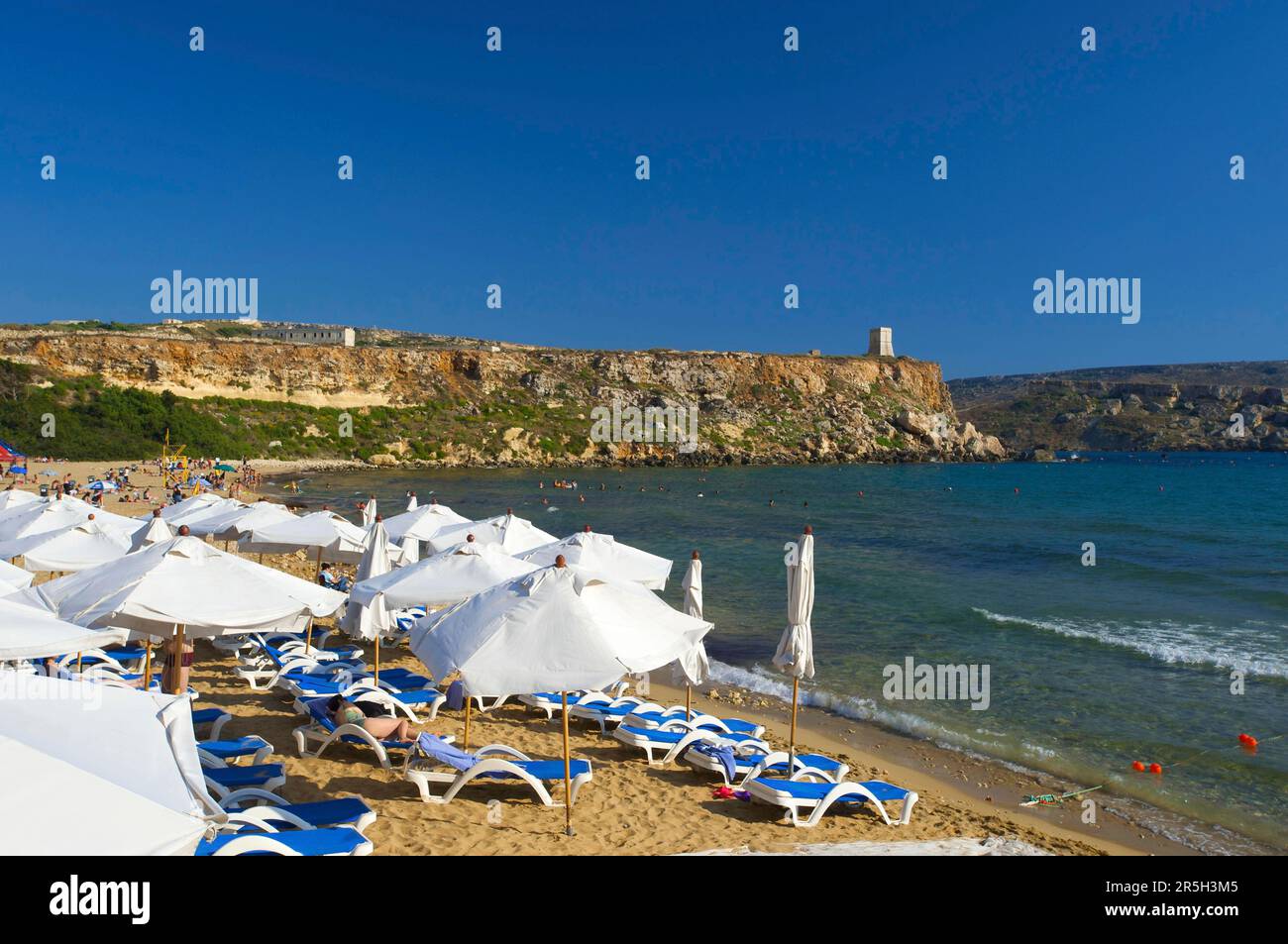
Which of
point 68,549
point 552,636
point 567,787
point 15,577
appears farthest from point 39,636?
point 68,549

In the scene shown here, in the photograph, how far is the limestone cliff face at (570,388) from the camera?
220 feet

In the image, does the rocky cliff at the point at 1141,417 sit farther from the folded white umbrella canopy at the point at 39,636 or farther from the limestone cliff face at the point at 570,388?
the folded white umbrella canopy at the point at 39,636

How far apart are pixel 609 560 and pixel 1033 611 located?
13.7 metres

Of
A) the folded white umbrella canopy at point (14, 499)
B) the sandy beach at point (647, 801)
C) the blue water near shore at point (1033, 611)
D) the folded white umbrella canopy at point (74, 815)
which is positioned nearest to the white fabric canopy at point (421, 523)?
the sandy beach at point (647, 801)

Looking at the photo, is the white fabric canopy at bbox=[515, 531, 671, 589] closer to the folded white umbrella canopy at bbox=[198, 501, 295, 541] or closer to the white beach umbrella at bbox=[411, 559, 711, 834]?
the white beach umbrella at bbox=[411, 559, 711, 834]

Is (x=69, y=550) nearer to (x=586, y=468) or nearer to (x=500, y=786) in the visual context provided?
(x=500, y=786)

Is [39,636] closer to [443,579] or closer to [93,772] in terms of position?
[93,772]

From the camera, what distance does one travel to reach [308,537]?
14.0m

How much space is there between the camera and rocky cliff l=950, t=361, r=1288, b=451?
13725 centimetres

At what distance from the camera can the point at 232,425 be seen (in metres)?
64.1

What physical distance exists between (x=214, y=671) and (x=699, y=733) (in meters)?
7.28

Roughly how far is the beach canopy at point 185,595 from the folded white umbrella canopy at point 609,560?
3.72m

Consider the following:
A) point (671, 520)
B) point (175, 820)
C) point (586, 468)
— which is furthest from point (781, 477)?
point (175, 820)
